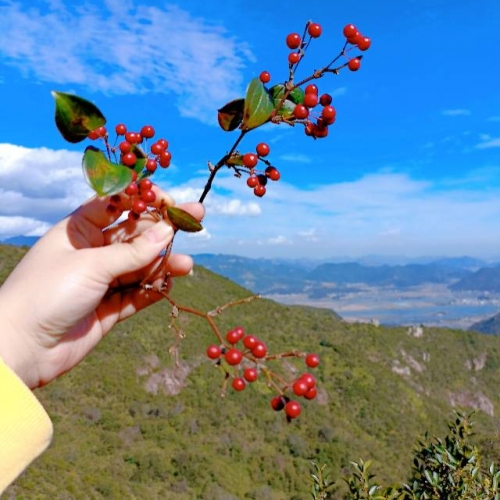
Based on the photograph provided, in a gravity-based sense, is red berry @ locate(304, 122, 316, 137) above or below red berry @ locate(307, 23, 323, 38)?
below

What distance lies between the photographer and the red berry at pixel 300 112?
6.40ft

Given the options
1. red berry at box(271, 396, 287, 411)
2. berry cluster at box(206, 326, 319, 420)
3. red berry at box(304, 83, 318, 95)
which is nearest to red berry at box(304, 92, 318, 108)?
red berry at box(304, 83, 318, 95)

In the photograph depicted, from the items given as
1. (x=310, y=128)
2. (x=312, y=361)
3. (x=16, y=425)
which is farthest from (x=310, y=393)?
(x=16, y=425)

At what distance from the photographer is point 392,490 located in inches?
197

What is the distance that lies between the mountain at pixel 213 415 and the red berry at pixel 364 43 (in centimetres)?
2289

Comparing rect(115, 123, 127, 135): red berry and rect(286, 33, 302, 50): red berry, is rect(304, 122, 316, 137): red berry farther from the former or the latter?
rect(115, 123, 127, 135): red berry

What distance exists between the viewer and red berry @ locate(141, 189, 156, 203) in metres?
2.05

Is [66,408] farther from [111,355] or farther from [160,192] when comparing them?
[160,192]

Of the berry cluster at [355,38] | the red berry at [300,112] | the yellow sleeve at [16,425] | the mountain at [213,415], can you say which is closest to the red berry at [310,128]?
the red berry at [300,112]

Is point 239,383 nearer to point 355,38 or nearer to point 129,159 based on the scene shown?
point 129,159

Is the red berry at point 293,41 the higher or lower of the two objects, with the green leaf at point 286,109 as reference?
higher

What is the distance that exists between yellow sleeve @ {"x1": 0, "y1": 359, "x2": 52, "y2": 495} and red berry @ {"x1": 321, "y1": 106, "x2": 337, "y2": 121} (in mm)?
1726

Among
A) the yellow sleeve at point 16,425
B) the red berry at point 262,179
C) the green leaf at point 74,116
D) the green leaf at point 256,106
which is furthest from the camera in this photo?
the red berry at point 262,179

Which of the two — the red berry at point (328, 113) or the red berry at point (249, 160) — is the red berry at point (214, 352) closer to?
the red berry at point (249, 160)
